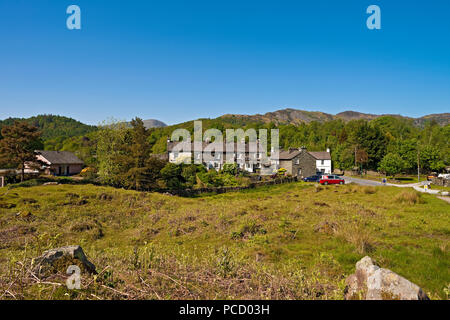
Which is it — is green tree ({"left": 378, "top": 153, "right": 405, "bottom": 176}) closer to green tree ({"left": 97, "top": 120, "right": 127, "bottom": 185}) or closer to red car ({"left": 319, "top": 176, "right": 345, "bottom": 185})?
red car ({"left": 319, "top": 176, "right": 345, "bottom": 185})

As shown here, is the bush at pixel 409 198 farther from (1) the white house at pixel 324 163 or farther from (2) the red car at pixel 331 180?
(1) the white house at pixel 324 163

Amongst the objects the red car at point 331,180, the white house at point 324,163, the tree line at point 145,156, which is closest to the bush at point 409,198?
the red car at point 331,180

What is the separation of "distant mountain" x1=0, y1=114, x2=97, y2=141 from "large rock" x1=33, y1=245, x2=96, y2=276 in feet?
582

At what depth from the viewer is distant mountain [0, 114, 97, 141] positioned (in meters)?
161

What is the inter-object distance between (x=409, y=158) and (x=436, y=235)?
5563 cm

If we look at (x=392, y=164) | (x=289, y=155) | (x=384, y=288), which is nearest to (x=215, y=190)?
(x=289, y=155)

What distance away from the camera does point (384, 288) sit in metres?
4.09

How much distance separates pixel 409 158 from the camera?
2221 inches

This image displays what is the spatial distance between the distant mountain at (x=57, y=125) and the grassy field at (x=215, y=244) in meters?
162

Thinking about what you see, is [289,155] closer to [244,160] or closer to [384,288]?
[244,160]

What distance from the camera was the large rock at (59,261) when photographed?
17.2 feet

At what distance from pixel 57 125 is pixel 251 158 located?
17374 centimetres

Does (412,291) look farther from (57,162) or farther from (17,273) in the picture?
(57,162)

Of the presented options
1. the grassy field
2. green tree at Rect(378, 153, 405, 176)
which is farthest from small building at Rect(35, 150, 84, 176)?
green tree at Rect(378, 153, 405, 176)
